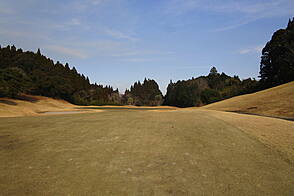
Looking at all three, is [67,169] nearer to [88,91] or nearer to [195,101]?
[195,101]

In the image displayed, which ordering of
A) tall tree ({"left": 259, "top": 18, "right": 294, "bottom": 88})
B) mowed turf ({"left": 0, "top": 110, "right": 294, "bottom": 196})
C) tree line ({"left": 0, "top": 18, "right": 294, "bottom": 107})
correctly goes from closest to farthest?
mowed turf ({"left": 0, "top": 110, "right": 294, "bottom": 196}) → tree line ({"left": 0, "top": 18, "right": 294, "bottom": 107}) → tall tree ({"left": 259, "top": 18, "right": 294, "bottom": 88})

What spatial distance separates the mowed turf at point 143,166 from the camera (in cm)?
290

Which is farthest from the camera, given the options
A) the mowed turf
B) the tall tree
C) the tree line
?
the tall tree

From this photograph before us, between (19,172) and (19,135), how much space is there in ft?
11.5

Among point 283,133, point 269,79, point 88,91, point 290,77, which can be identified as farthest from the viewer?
point 88,91

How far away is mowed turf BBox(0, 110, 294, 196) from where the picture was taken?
2900mm

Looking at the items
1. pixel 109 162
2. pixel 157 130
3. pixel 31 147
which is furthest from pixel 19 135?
pixel 157 130

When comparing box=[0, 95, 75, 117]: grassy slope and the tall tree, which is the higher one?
the tall tree

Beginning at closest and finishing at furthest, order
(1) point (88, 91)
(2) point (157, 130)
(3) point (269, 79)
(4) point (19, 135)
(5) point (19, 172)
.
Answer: (5) point (19, 172)
(4) point (19, 135)
(2) point (157, 130)
(3) point (269, 79)
(1) point (88, 91)

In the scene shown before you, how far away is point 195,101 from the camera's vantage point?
48219 millimetres

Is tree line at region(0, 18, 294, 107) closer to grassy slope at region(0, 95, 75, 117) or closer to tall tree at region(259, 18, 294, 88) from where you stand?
tall tree at region(259, 18, 294, 88)

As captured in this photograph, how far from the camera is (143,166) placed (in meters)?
3.68

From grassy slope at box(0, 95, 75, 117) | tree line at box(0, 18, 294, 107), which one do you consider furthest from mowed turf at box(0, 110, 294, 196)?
tree line at box(0, 18, 294, 107)

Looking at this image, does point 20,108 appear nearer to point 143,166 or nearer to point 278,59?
point 143,166
